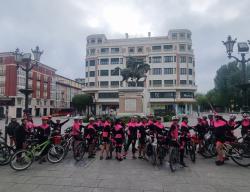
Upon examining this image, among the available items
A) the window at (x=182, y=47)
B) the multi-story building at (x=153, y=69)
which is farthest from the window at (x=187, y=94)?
the window at (x=182, y=47)

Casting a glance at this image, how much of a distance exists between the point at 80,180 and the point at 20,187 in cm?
156

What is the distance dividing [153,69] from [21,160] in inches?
2437

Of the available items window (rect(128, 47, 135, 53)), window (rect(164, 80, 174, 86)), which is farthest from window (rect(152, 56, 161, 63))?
window (rect(128, 47, 135, 53))

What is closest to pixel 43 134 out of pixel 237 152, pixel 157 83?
pixel 237 152

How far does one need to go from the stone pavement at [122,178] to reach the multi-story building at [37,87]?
49.3m

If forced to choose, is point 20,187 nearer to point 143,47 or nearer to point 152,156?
point 152,156

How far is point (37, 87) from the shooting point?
240 ft

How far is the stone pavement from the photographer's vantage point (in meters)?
6.07

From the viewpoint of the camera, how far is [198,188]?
6.08 meters

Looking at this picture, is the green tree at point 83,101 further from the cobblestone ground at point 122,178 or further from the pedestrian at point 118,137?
the cobblestone ground at point 122,178

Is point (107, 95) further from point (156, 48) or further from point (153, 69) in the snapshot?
point (156, 48)

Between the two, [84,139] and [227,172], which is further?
[84,139]

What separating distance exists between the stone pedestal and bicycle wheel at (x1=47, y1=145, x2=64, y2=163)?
16112 mm

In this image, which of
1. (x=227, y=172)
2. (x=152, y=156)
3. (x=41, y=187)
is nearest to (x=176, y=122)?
(x=152, y=156)
